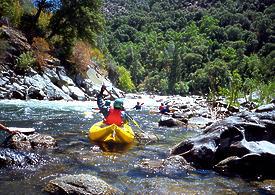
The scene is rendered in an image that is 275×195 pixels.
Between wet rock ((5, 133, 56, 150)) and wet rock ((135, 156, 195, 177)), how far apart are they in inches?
112

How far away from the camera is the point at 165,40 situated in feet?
529

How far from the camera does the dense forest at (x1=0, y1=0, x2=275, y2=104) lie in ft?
103

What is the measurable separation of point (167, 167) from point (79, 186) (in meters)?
2.82

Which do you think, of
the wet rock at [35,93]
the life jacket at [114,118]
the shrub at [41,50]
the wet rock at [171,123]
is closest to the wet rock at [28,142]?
the life jacket at [114,118]

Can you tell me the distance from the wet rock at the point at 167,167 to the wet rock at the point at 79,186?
1.81m

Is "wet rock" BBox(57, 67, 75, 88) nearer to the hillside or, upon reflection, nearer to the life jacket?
the life jacket

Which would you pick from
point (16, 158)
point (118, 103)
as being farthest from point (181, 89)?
point (16, 158)

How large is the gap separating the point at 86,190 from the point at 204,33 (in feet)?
508

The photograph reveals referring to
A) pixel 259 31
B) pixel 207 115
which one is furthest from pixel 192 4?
pixel 207 115

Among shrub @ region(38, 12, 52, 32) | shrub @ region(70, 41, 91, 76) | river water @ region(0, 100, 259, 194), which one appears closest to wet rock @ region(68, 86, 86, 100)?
shrub @ region(70, 41, 91, 76)

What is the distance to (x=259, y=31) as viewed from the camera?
422ft

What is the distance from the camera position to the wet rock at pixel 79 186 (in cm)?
542

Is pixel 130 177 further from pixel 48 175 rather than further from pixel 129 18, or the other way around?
pixel 129 18

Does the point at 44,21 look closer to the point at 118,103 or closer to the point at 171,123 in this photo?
the point at 171,123
